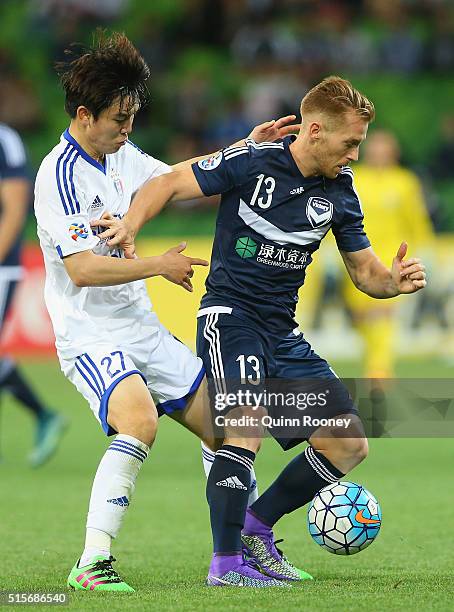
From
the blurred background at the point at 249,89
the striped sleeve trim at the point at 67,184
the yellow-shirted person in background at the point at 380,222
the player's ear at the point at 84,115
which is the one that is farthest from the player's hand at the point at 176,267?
the blurred background at the point at 249,89

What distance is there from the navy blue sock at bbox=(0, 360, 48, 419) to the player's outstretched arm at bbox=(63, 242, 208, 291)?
4.12 m

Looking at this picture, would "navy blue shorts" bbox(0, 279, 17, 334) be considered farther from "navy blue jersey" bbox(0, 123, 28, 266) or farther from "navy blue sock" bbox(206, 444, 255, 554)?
"navy blue sock" bbox(206, 444, 255, 554)

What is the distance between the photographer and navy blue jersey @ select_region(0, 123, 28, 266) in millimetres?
8484

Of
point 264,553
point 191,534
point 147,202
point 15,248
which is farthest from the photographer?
point 15,248

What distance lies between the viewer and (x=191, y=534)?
6.07 meters

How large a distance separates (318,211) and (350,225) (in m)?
0.20

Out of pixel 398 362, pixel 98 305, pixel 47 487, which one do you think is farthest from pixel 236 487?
pixel 398 362

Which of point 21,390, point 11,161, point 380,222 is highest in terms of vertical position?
point 380,222

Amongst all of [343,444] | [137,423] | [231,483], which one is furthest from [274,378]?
[137,423]

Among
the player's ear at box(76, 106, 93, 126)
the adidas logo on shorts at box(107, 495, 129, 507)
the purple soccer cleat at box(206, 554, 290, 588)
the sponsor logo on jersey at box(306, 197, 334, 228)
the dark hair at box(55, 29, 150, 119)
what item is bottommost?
the purple soccer cleat at box(206, 554, 290, 588)

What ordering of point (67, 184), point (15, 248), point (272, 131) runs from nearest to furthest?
point (67, 184) → point (272, 131) → point (15, 248)

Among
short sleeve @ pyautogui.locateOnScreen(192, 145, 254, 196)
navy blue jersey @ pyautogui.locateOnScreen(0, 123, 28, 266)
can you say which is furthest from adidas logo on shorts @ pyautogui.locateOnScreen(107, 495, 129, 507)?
navy blue jersey @ pyautogui.locateOnScreen(0, 123, 28, 266)

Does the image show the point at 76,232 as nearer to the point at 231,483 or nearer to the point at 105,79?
the point at 105,79

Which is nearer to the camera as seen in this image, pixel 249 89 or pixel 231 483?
pixel 231 483
